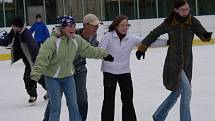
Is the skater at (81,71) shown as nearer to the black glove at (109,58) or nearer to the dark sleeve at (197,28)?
the black glove at (109,58)

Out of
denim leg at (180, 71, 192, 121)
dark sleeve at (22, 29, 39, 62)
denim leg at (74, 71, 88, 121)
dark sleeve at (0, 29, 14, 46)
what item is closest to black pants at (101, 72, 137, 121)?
denim leg at (74, 71, 88, 121)

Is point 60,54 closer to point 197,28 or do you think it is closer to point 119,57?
point 119,57

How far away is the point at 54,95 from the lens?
5215 millimetres

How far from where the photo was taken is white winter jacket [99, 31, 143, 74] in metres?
5.57

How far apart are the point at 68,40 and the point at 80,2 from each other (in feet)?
59.2

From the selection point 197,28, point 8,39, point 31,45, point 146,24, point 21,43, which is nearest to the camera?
point 197,28

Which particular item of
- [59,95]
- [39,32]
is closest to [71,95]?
[59,95]

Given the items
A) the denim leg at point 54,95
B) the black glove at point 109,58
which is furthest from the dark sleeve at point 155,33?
the denim leg at point 54,95

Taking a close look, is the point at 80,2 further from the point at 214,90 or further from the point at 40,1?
the point at 214,90

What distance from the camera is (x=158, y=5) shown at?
24078 mm

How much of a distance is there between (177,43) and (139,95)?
3.04 metres

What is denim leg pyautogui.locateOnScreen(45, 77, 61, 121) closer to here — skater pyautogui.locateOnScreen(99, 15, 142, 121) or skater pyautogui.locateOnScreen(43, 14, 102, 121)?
skater pyautogui.locateOnScreen(43, 14, 102, 121)

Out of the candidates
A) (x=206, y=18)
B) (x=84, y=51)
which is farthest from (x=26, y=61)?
(x=206, y=18)

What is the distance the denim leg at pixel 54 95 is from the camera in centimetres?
520
